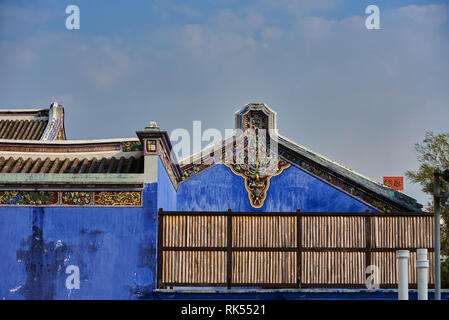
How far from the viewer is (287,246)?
557 inches

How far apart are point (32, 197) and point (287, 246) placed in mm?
5169

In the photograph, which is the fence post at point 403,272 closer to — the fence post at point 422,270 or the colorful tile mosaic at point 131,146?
the fence post at point 422,270

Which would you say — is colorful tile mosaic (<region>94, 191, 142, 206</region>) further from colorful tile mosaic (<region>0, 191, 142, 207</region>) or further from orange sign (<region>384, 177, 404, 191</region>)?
orange sign (<region>384, 177, 404, 191</region>)

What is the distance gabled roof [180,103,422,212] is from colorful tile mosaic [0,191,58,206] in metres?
4.78

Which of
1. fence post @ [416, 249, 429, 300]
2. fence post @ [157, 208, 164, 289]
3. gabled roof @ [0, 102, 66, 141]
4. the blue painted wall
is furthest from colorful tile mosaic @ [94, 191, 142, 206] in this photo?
gabled roof @ [0, 102, 66, 141]

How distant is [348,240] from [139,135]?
4709 millimetres

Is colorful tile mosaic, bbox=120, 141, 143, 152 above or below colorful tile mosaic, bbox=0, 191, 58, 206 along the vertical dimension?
above

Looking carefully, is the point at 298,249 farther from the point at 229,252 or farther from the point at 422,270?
the point at 422,270

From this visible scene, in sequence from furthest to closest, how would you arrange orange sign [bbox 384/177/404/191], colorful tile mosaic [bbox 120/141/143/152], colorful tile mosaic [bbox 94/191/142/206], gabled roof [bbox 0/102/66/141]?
1. gabled roof [bbox 0/102/66/141]
2. orange sign [bbox 384/177/404/191]
3. colorful tile mosaic [bbox 120/141/143/152]
4. colorful tile mosaic [bbox 94/191/142/206]

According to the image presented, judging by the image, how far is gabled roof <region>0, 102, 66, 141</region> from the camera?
22125mm

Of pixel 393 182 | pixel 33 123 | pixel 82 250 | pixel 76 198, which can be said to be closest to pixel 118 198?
pixel 76 198

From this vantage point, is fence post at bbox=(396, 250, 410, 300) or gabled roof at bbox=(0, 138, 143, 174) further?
gabled roof at bbox=(0, 138, 143, 174)

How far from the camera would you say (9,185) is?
1375 centimetres

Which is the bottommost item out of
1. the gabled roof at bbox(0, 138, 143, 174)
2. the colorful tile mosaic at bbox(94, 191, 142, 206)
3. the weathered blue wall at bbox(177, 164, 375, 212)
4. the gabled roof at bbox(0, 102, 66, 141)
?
the colorful tile mosaic at bbox(94, 191, 142, 206)
